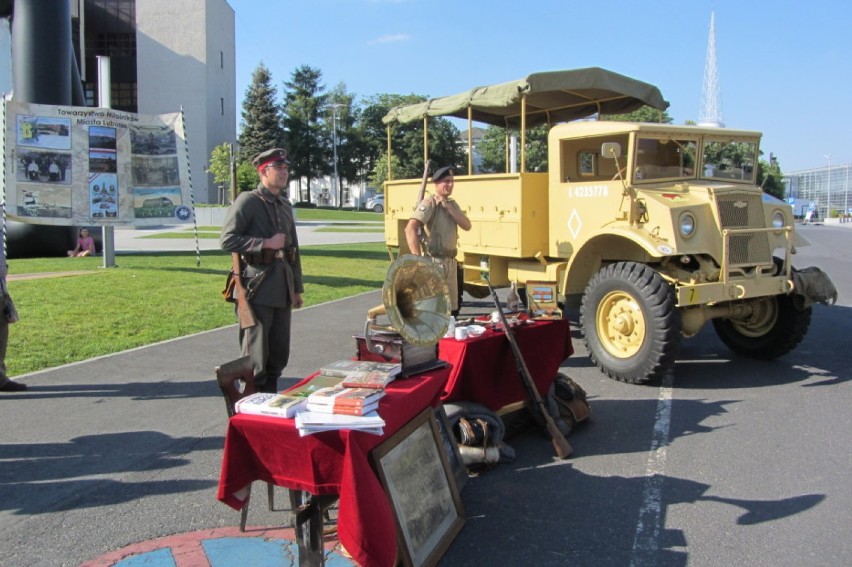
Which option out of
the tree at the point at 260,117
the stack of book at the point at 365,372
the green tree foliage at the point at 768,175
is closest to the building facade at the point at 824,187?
the green tree foliage at the point at 768,175

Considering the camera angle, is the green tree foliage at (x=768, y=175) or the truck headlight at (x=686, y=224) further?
the green tree foliage at (x=768, y=175)

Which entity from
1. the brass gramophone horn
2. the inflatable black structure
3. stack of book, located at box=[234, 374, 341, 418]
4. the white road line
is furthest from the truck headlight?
the inflatable black structure

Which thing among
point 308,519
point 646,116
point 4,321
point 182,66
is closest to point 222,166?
point 182,66

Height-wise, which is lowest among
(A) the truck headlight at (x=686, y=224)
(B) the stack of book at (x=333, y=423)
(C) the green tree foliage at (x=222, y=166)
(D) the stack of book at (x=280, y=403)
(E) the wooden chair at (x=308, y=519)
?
(E) the wooden chair at (x=308, y=519)

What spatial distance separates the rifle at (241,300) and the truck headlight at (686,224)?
4070 mm

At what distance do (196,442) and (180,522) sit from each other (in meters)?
1.32

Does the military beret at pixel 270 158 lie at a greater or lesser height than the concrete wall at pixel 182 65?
lesser

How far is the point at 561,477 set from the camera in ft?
14.9

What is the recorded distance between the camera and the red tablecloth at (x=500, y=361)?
4676 millimetres

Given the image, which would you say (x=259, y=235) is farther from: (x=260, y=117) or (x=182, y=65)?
(x=260, y=117)

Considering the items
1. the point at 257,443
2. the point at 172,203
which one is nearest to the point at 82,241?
the point at 172,203

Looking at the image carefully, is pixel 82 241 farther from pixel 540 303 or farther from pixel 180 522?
pixel 180 522

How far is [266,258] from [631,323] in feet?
12.1

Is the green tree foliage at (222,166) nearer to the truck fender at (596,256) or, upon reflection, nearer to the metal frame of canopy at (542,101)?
the metal frame of canopy at (542,101)
